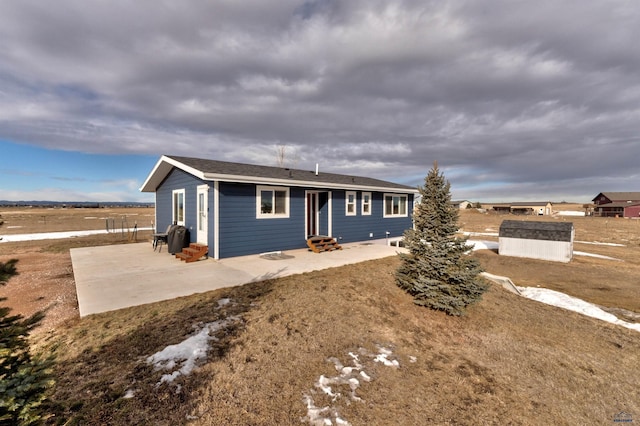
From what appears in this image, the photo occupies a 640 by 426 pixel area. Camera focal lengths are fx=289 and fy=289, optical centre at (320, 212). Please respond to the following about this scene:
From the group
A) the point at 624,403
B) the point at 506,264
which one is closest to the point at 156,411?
the point at 624,403

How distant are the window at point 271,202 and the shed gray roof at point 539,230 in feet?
39.4

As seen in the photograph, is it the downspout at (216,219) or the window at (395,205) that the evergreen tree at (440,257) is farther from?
the window at (395,205)

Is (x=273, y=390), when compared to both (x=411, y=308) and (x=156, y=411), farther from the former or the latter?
(x=411, y=308)

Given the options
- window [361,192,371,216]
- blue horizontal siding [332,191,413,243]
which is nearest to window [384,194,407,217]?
blue horizontal siding [332,191,413,243]

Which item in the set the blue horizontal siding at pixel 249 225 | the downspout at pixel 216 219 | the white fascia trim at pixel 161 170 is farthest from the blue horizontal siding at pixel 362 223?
the white fascia trim at pixel 161 170

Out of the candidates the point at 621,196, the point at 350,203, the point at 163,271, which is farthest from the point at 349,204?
the point at 621,196

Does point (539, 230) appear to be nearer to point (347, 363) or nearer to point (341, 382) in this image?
point (347, 363)

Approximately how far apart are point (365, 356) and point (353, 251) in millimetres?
7093

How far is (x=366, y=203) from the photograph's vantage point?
14047 mm

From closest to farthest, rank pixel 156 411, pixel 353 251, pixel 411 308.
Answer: pixel 156 411 < pixel 411 308 < pixel 353 251

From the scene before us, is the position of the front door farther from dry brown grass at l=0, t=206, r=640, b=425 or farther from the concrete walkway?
dry brown grass at l=0, t=206, r=640, b=425

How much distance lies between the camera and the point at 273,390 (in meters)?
3.36

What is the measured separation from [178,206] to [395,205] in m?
10.7

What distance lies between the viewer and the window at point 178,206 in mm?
Answer: 12041
